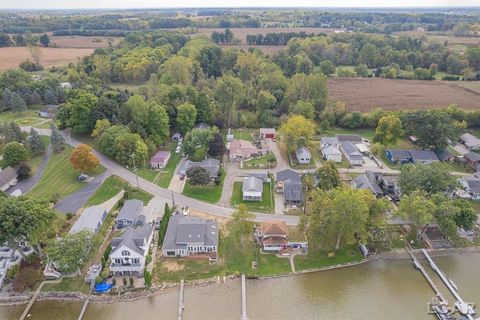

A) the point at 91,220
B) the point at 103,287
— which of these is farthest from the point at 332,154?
the point at 103,287

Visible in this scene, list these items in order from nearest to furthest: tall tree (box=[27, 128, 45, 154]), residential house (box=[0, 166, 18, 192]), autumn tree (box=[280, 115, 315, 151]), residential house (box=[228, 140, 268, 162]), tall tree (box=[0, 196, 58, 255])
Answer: tall tree (box=[0, 196, 58, 255]) → residential house (box=[0, 166, 18, 192]) → tall tree (box=[27, 128, 45, 154]) → residential house (box=[228, 140, 268, 162]) → autumn tree (box=[280, 115, 315, 151])

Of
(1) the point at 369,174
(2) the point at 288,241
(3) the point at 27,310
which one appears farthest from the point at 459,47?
(3) the point at 27,310

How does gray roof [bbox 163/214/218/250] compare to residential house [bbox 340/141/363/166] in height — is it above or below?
above

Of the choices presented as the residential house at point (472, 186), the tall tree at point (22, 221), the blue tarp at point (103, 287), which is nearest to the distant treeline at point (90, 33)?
the tall tree at point (22, 221)

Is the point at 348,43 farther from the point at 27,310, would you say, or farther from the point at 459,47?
the point at 27,310

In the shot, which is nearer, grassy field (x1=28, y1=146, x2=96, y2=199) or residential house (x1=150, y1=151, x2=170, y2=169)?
grassy field (x1=28, y1=146, x2=96, y2=199)

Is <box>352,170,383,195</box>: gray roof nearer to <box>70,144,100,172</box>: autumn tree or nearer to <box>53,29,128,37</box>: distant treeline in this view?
<box>70,144,100,172</box>: autumn tree

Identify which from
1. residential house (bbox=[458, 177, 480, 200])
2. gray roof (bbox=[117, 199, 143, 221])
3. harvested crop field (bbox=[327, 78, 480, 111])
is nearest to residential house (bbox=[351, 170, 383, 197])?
residential house (bbox=[458, 177, 480, 200])

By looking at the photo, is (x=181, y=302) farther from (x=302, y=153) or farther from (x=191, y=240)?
(x=302, y=153)
